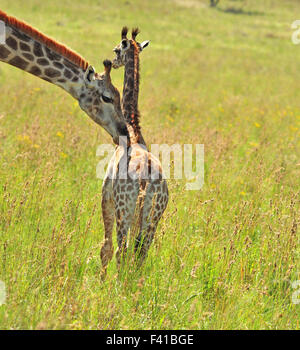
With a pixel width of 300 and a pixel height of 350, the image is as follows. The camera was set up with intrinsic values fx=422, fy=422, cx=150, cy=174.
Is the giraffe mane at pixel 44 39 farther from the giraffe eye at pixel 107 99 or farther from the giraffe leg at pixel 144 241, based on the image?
the giraffe leg at pixel 144 241

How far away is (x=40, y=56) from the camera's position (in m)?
4.59

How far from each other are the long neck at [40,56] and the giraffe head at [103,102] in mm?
128

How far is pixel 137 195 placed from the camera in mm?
3955

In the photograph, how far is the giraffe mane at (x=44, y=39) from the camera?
4.44 m

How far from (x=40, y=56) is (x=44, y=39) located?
184 mm

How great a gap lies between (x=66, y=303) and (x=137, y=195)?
1.19m

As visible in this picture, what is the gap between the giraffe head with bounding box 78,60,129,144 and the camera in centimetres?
456

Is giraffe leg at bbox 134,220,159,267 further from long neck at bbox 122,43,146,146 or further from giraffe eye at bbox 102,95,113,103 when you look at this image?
giraffe eye at bbox 102,95,113,103

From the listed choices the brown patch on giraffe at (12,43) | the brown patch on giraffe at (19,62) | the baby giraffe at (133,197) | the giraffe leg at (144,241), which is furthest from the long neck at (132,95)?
the brown patch on giraffe at (12,43)

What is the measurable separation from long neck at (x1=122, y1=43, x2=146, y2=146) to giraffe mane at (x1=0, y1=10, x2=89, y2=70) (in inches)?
30.6

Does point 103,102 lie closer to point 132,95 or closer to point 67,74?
point 67,74

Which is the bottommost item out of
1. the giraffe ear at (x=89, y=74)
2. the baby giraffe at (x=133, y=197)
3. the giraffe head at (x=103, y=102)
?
the baby giraffe at (x=133, y=197)

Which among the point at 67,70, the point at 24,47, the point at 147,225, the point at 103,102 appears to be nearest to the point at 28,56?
the point at 24,47

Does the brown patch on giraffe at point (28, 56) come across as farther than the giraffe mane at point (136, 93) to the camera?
No
